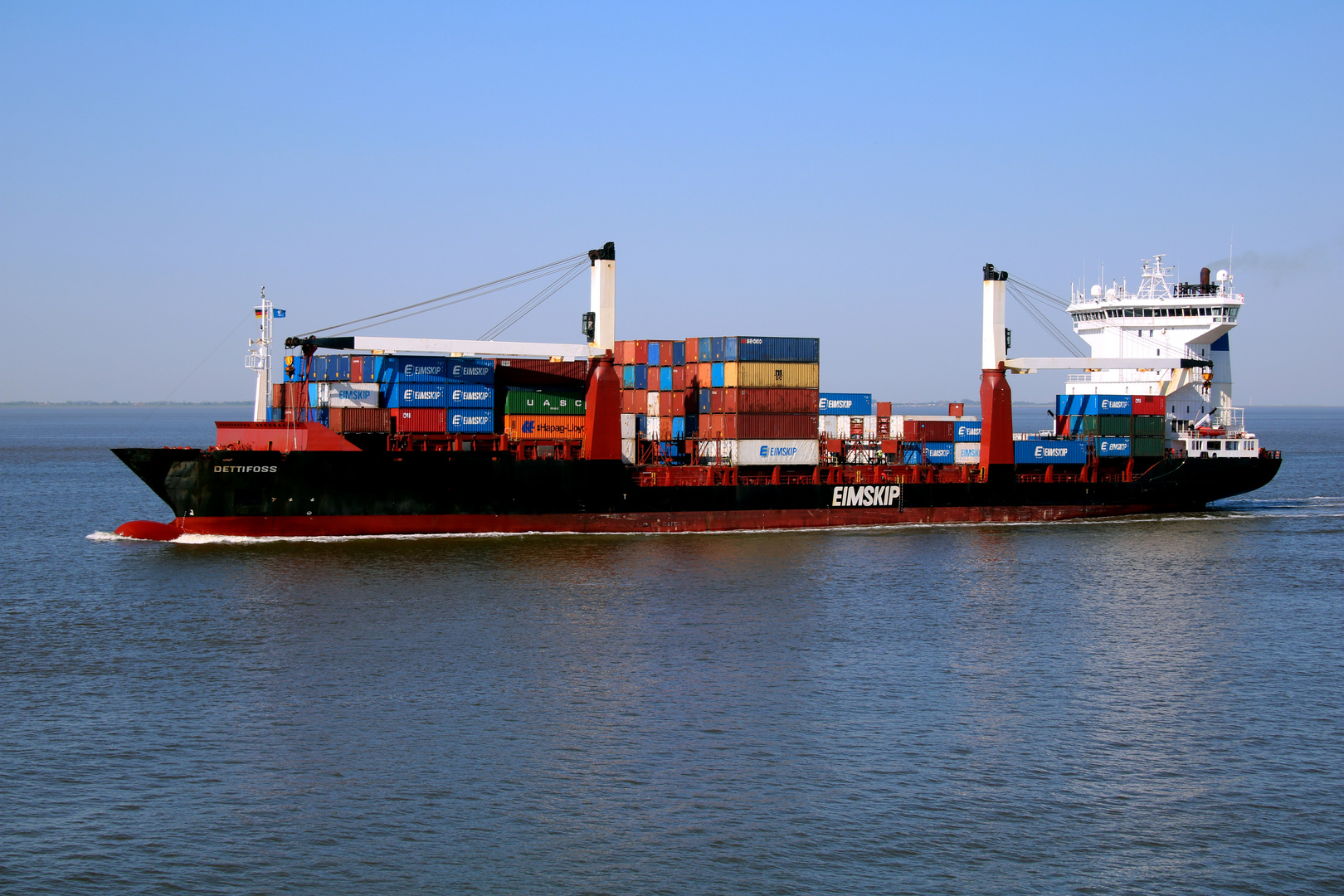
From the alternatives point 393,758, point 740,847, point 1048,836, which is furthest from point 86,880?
point 1048,836

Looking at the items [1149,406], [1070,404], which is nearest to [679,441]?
[1070,404]

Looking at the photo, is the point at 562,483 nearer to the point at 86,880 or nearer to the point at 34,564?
the point at 34,564

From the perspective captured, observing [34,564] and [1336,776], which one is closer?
[1336,776]

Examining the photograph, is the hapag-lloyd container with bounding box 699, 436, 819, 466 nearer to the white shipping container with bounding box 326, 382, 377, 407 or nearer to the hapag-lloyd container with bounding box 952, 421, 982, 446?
the hapag-lloyd container with bounding box 952, 421, 982, 446

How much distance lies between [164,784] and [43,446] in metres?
128

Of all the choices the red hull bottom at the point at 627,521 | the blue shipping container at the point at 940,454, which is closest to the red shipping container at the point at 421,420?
the red hull bottom at the point at 627,521

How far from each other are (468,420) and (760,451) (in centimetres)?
1222

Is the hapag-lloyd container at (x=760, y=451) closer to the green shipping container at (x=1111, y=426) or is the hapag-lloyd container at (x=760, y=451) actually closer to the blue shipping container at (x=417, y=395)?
the blue shipping container at (x=417, y=395)

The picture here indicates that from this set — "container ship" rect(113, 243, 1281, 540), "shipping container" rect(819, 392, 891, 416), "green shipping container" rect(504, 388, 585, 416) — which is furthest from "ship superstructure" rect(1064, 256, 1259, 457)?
"green shipping container" rect(504, 388, 585, 416)

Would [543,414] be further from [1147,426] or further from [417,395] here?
[1147,426]

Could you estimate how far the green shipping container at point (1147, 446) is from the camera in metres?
52.5

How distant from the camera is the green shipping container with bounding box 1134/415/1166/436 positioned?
52.4 m

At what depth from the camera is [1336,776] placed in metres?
18.9

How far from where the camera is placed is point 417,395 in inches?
1672
